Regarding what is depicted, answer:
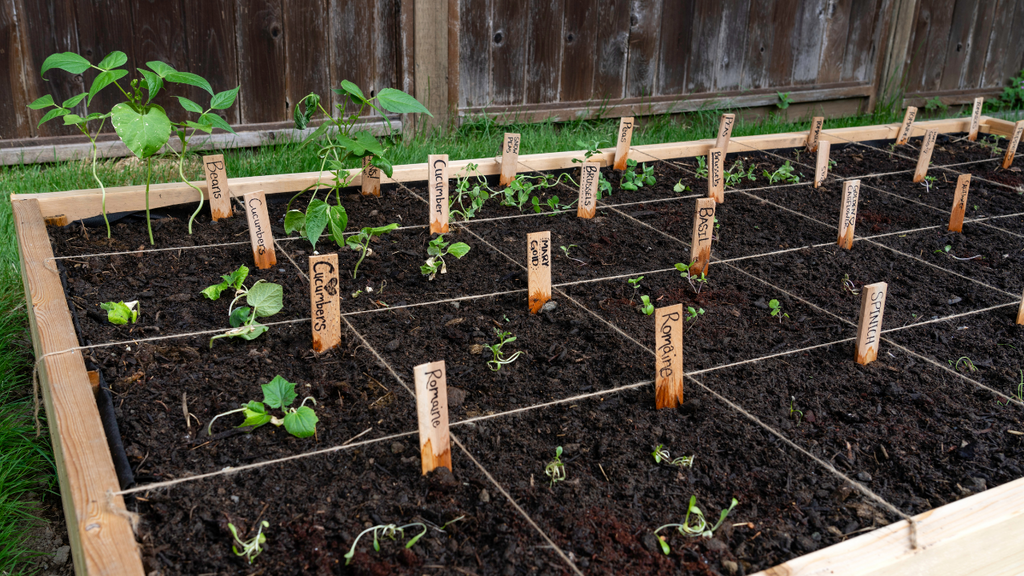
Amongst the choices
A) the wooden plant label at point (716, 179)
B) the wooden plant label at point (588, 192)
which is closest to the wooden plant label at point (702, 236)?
the wooden plant label at point (588, 192)

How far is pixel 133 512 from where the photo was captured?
3.44 ft

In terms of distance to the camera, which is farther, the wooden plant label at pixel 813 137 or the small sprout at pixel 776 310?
the wooden plant label at pixel 813 137

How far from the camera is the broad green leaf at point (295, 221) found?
1994 millimetres

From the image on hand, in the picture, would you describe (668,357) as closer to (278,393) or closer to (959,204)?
(278,393)

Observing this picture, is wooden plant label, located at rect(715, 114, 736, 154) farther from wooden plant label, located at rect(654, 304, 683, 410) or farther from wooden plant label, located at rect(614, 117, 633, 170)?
wooden plant label, located at rect(654, 304, 683, 410)

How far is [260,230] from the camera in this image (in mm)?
1877

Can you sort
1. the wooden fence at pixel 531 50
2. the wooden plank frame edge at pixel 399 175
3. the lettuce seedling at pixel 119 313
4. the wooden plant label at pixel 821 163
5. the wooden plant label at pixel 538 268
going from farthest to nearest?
the wooden fence at pixel 531 50 → the wooden plant label at pixel 821 163 → the wooden plank frame edge at pixel 399 175 → the wooden plant label at pixel 538 268 → the lettuce seedling at pixel 119 313

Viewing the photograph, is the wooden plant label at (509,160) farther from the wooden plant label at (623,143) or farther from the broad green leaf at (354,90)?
the broad green leaf at (354,90)

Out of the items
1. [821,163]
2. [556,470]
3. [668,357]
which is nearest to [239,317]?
[556,470]

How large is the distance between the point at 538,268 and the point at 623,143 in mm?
1228

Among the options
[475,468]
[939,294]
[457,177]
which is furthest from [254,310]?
[939,294]

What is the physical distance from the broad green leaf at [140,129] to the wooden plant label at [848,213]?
1784 mm

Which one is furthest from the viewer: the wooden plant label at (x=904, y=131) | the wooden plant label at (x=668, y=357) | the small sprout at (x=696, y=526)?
the wooden plant label at (x=904, y=131)

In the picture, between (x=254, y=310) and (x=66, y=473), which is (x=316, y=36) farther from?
(x=66, y=473)
